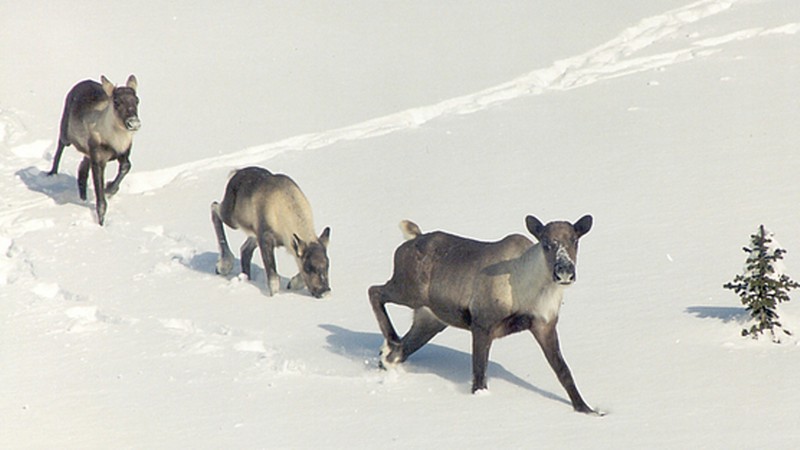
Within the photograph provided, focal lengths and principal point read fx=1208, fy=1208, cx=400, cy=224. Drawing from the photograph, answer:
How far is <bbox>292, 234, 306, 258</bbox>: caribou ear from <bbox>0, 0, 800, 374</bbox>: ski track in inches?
67.7

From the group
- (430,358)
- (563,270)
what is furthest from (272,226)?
(563,270)

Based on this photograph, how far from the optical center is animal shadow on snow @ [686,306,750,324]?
33.0ft

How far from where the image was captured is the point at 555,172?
16578mm

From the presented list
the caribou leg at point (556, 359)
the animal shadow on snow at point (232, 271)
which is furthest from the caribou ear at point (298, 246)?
the caribou leg at point (556, 359)

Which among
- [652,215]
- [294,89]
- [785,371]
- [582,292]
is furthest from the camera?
[294,89]

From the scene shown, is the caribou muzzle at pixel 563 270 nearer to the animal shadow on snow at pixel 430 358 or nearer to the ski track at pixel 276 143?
the animal shadow on snow at pixel 430 358

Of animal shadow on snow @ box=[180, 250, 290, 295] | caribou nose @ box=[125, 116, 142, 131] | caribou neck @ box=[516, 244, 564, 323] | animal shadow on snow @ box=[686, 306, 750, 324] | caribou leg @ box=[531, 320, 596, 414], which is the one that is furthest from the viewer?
caribou nose @ box=[125, 116, 142, 131]

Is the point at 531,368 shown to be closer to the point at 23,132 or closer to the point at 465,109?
the point at 465,109

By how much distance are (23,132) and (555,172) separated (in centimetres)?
985

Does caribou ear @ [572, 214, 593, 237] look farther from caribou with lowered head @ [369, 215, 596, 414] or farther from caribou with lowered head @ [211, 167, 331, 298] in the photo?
caribou with lowered head @ [211, 167, 331, 298]

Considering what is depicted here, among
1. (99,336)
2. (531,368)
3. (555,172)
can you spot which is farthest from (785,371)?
(555,172)

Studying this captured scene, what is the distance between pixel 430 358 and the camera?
1052 centimetres

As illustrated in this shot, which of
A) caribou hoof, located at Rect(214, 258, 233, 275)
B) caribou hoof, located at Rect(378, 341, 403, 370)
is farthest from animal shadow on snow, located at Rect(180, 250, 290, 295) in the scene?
caribou hoof, located at Rect(378, 341, 403, 370)

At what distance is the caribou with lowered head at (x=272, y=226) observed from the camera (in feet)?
43.9
